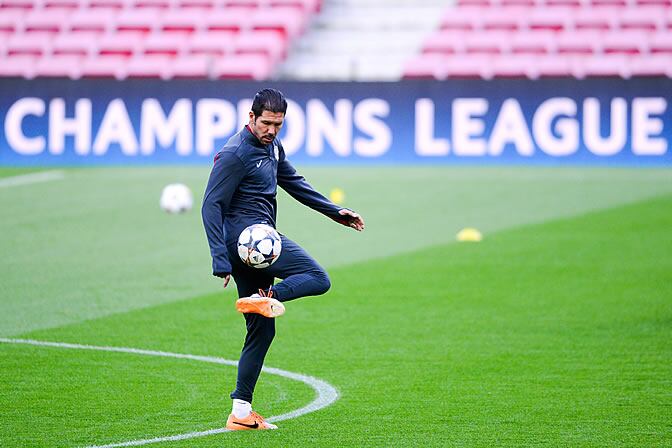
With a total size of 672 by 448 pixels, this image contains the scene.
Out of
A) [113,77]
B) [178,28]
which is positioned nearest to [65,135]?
[113,77]

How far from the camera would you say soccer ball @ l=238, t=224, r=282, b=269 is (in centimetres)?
670

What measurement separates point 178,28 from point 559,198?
1067 centimetres

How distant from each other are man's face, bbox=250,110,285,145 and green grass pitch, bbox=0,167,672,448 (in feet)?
5.08

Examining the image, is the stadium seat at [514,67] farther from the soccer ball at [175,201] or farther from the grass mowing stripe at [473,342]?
the grass mowing stripe at [473,342]

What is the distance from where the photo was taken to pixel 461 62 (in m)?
25.1

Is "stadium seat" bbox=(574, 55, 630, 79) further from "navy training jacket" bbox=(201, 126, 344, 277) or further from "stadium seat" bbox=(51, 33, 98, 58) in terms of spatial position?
"navy training jacket" bbox=(201, 126, 344, 277)

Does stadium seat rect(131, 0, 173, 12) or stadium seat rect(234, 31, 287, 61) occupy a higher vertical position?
stadium seat rect(131, 0, 173, 12)

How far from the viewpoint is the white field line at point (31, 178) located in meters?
21.1

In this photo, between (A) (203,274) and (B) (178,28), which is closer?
(A) (203,274)

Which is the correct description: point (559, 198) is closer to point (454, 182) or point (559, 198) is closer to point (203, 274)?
point (454, 182)

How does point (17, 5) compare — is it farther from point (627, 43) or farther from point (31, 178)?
point (627, 43)

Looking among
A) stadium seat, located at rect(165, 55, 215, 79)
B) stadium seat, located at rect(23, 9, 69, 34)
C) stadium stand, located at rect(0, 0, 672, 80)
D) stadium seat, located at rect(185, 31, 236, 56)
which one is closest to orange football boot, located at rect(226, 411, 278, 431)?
stadium stand, located at rect(0, 0, 672, 80)

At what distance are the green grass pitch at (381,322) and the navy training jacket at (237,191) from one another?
1048 mm

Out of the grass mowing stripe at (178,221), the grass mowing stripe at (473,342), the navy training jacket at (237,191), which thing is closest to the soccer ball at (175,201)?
the grass mowing stripe at (178,221)
